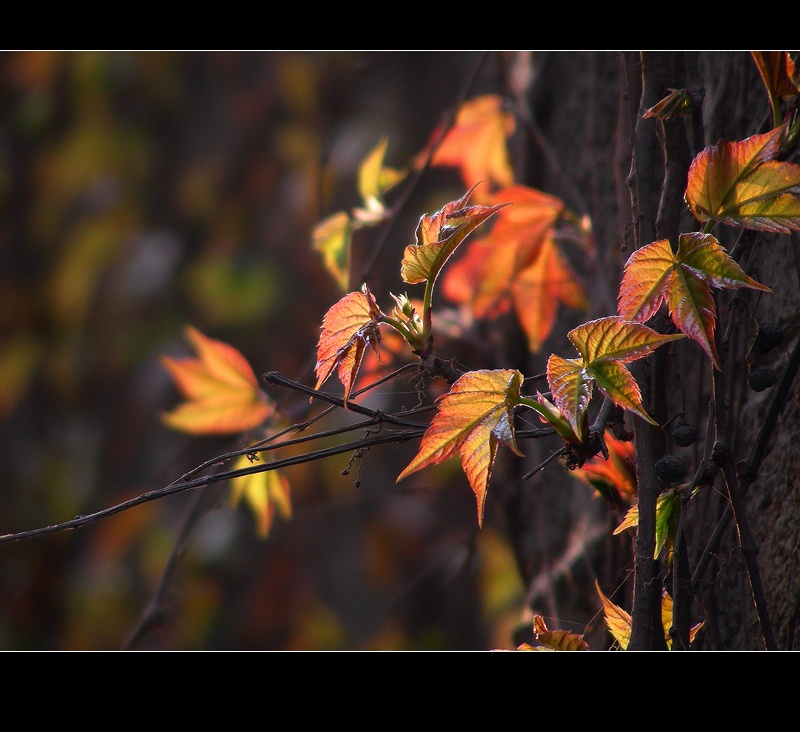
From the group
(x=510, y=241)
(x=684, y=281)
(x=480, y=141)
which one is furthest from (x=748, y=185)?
(x=480, y=141)

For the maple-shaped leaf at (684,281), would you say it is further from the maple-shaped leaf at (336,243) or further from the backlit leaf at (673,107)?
the maple-shaped leaf at (336,243)

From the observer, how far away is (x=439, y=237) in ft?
0.92

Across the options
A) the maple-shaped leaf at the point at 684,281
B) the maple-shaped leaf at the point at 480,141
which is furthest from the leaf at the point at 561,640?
the maple-shaped leaf at the point at 480,141

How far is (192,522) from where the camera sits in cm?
51

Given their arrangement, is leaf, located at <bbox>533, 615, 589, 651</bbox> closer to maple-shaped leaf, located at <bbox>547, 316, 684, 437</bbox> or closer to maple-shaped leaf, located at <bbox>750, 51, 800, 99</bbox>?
maple-shaped leaf, located at <bbox>547, 316, 684, 437</bbox>

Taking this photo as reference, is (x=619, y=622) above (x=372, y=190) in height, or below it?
below

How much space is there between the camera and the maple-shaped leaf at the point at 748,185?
0.86 ft

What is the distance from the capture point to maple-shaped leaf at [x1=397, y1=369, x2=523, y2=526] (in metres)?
0.26

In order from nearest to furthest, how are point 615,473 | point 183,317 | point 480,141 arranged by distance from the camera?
point 615,473, point 480,141, point 183,317

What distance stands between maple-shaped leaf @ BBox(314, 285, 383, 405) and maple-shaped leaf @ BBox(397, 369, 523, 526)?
0.04 metres

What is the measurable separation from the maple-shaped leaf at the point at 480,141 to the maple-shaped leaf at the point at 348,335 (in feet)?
1.42

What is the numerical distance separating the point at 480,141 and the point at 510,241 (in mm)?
184

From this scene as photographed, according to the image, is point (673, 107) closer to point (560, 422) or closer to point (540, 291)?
point (560, 422)
